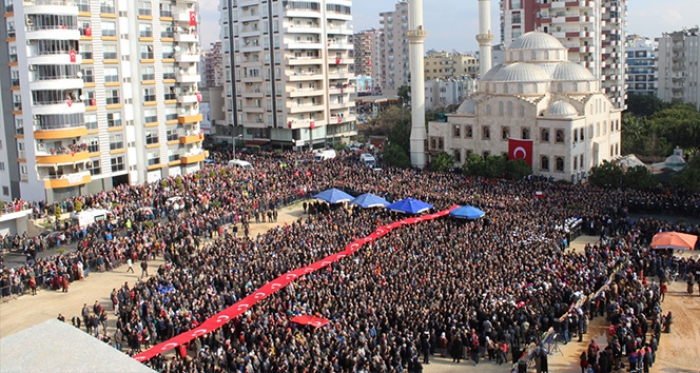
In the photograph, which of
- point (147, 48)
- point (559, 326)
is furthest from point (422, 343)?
point (147, 48)

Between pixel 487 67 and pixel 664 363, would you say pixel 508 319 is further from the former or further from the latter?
pixel 487 67

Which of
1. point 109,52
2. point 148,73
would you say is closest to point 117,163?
point 148,73

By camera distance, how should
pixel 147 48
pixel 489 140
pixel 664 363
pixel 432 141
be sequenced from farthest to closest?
pixel 432 141 → pixel 489 140 → pixel 147 48 → pixel 664 363

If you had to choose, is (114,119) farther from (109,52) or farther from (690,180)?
(690,180)

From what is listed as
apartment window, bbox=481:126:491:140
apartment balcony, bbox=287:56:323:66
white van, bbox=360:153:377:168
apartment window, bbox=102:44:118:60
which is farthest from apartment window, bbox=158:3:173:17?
apartment window, bbox=481:126:491:140

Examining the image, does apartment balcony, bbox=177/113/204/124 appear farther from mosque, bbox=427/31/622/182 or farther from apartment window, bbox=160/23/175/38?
mosque, bbox=427/31/622/182
